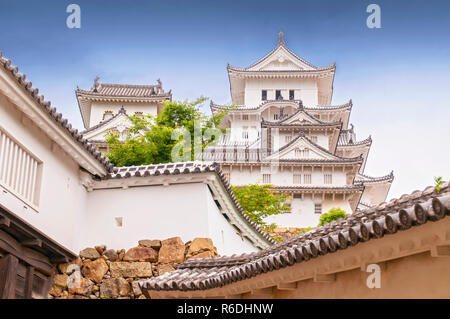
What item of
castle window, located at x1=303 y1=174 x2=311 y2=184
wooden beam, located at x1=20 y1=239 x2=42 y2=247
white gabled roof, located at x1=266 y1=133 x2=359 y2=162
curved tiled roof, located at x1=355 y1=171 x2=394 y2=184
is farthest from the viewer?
curved tiled roof, located at x1=355 y1=171 x2=394 y2=184

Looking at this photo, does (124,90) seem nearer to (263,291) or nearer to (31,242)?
(31,242)

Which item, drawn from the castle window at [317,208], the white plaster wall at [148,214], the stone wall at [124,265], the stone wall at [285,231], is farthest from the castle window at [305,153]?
the stone wall at [124,265]

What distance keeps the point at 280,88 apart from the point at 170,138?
30764 mm

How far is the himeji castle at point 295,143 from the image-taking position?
39.9 meters

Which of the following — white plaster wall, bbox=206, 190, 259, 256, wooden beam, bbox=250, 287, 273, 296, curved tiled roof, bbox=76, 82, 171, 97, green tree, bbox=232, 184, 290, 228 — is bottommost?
wooden beam, bbox=250, 287, 273, 296

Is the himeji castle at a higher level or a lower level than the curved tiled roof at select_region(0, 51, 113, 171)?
higher

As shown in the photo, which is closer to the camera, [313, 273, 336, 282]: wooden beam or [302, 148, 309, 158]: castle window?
[313, 273, 336, 282]: wooden beam

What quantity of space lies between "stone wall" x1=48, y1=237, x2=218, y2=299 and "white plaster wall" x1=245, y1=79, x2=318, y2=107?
38.8 meters

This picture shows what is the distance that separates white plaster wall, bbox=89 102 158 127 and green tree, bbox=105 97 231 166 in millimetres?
22227

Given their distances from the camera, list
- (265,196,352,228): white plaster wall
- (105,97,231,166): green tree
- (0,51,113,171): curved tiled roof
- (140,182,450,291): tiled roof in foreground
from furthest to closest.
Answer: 1. (265,196,352,228): white plaster wall
2. (105,97,231,166): green tree
3. (0,51,113,171): curved tiled roof
4. (140,182,450,291): tiled roof in foreground

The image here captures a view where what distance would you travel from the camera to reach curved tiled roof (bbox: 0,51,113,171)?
9770 millimetres

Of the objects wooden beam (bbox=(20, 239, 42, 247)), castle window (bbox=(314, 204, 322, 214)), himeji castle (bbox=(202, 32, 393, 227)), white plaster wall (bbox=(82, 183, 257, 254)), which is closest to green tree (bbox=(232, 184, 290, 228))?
himeji castle (bbox=(202, 32, 393, 227))

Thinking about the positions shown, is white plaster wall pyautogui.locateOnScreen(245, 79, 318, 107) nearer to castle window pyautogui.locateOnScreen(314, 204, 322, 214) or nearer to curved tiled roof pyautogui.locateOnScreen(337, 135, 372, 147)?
curved tiled roof pyautogui.locateOnScreen(337, 135, 372, 147)
